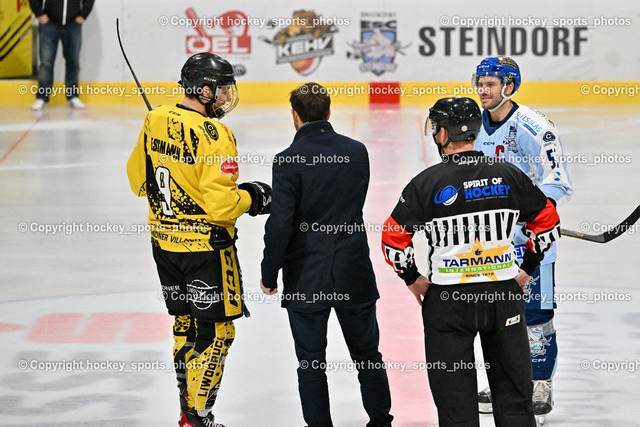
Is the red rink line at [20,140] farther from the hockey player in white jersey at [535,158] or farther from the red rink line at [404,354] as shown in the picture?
the hockey player in white jersey at [535,158]

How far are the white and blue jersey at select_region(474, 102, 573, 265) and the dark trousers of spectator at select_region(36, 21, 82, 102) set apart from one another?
12747mm

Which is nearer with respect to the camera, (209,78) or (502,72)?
(209,78)

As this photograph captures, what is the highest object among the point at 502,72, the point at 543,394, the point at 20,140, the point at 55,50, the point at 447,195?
the point at 55,50

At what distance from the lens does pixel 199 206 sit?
4.60 metres

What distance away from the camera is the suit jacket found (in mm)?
4453

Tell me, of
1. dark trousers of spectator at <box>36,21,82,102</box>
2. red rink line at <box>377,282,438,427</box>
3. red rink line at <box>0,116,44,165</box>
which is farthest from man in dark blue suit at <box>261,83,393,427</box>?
dark trousers of spectator at <box>36,21,82,102</box>

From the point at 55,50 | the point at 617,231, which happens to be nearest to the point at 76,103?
the point at 55,50

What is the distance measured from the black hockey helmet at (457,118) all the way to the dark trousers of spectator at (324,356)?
95 centimetres

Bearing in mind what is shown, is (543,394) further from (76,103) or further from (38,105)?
(76,103)

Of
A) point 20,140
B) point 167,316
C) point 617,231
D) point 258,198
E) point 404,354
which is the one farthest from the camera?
point 20,140

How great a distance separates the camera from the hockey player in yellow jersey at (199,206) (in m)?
4.53

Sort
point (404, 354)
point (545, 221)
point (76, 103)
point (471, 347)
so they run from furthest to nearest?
point (76, 103), point (404, 354), point (545, 221), point (471, 347)

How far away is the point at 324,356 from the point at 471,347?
783mm

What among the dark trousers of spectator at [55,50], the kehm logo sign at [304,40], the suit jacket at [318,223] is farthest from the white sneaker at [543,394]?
the dark trousers of spectator at [55,50]
